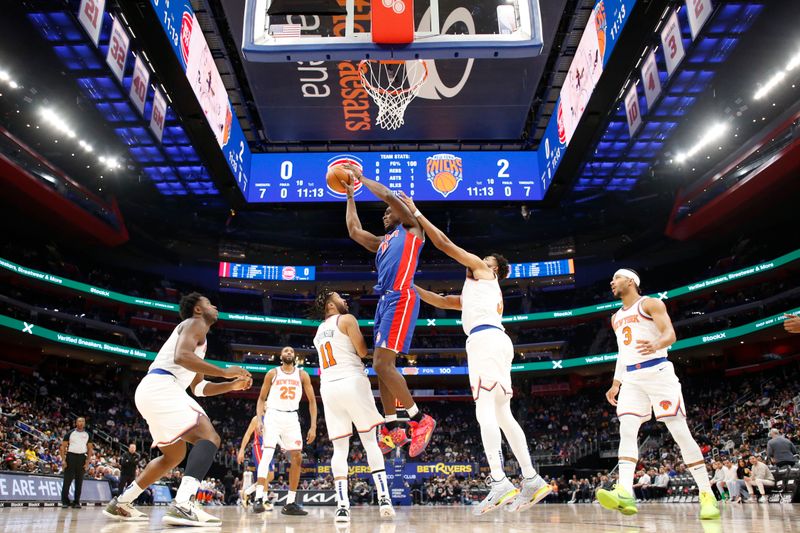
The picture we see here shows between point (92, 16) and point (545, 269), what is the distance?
26.3m

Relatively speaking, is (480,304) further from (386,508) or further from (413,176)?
(413,176)

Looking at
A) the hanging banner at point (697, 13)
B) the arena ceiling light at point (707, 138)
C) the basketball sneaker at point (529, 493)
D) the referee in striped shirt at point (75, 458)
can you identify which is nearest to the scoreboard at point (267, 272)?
the arena ceiling light at point (707, 138)

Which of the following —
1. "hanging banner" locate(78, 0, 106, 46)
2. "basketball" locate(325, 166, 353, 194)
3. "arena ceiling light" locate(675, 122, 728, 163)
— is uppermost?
"arena ceiling light" locate(675, 122, 728, 163)

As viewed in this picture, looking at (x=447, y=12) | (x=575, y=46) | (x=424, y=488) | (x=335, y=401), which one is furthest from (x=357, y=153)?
(x=424, y=488)

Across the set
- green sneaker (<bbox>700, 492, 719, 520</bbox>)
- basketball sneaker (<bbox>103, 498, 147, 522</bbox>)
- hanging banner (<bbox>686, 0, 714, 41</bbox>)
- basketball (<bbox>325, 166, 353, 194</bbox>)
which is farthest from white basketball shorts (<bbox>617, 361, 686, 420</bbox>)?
hanging banner (<bbox>686, 0, 714, 41</bbox>)

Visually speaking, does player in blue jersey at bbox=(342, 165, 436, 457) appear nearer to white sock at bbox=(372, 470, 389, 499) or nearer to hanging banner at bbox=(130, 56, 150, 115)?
white sock at bbox=(372, 470, 389, 499)

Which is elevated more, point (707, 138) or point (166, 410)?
point (707, 138)

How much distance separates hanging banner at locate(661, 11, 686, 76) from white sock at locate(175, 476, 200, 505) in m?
11.9

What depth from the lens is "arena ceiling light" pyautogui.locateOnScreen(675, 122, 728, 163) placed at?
74.2 feet

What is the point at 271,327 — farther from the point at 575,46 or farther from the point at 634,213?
the point at 575,46

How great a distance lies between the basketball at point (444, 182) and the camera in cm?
1602

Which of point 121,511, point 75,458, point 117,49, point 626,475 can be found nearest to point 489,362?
point 626,475

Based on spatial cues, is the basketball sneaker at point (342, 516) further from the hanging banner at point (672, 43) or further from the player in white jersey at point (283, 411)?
the hanging banner at point (672, 43)

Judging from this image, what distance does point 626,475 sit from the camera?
517cm
